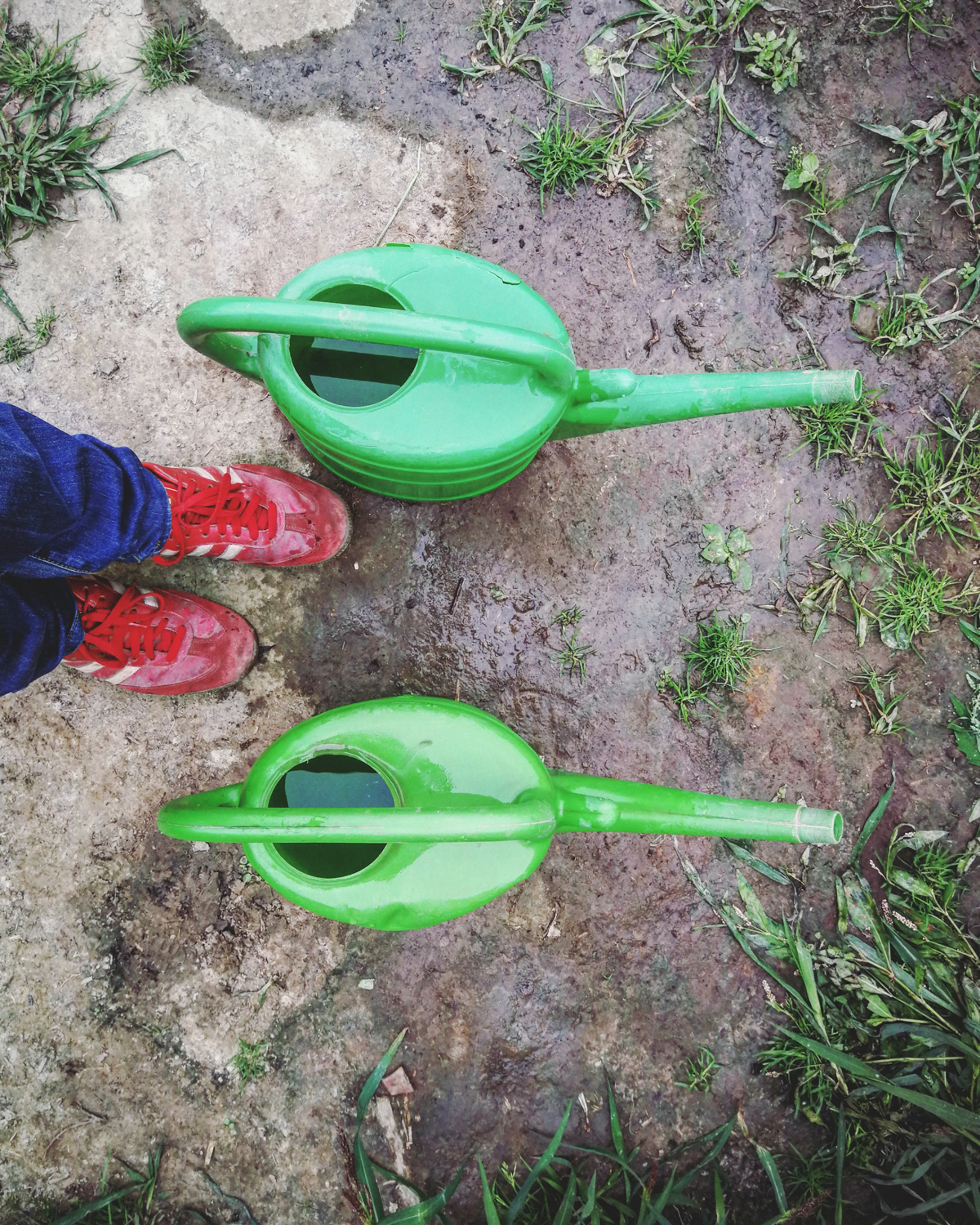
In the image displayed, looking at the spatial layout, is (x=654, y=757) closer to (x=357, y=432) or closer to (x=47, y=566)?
(x=357, y=432)

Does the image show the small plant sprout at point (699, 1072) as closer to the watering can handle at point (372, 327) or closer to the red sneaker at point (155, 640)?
the red sneaker at point (155, 640)

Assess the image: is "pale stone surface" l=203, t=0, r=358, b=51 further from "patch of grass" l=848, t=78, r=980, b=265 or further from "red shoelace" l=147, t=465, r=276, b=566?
"patch of grass" l=848, t=78, r=980, b=265

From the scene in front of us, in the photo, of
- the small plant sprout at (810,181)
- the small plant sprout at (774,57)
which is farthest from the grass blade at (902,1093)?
the small plant sprout at (774,57)

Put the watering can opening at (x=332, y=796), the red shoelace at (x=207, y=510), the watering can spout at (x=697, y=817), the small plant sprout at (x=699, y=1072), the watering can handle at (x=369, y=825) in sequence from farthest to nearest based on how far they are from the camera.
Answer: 1. the small plant sprout at (x=699, y=1072)
2. the red shoelace at (x=207, y=510)
3. the watering can opening at (x=332, y=796)
4. the watering can spout at (x=697, y=817)
5. the watering can handle at (x=369, y=825)

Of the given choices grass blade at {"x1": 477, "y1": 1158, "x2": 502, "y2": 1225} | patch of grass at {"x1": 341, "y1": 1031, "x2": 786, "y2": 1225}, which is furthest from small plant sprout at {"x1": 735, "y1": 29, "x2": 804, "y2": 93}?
grass blade at {"x1": 477, "y1": 1158, "x2": 502, "y2": 1225}

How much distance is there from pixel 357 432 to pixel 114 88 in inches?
53.7

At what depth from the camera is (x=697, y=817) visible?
1.29m

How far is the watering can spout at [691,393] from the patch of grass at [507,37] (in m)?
1.06

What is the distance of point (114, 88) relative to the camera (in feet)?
6.27

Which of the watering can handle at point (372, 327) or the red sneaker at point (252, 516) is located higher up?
the watering can handle at point (372, 327)

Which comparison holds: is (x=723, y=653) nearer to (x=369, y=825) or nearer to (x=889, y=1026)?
(x=889, y=1026)

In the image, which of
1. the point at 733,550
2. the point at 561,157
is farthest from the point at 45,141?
the point at 733,550

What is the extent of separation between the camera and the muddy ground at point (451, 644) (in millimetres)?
1847

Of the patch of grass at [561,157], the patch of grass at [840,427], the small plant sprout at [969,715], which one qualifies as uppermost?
the patch of grass at [561,157]
